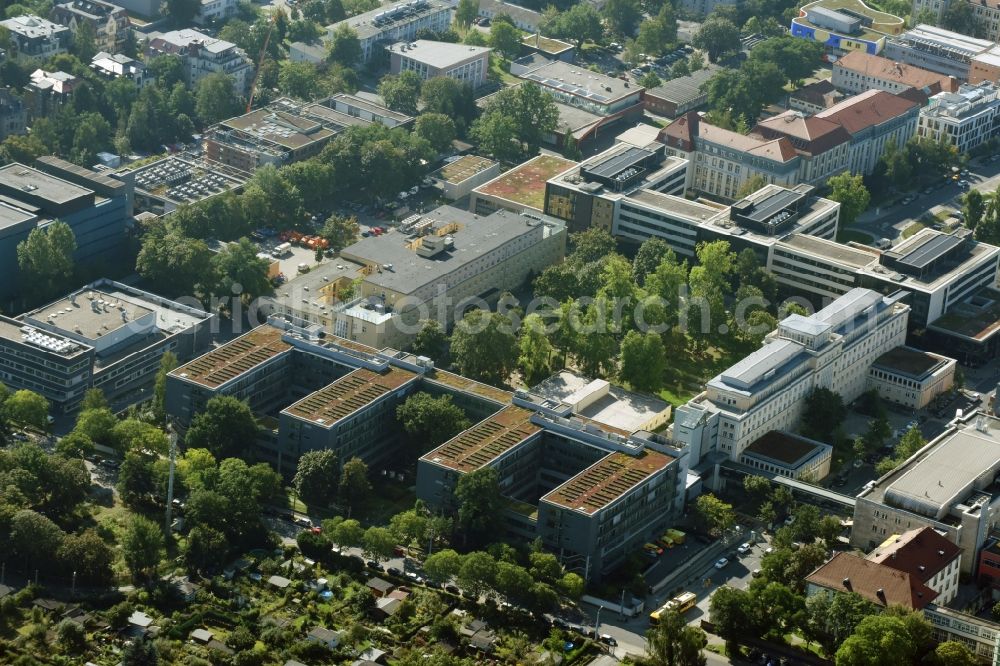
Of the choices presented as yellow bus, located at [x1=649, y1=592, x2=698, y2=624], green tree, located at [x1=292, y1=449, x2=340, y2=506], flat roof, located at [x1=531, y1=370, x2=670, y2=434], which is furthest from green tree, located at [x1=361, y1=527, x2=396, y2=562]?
flat roof, located at [x1=531, y1=370, x2=670, y2=434]

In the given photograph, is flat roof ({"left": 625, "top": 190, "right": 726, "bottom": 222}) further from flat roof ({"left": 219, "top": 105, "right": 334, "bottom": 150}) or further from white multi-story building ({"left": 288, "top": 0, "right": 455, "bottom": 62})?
white multi-story building ({"left": 288, "top": 0, "right": 455, "bottom": 62})

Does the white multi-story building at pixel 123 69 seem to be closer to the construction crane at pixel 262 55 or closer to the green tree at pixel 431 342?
the construction crane at pixel 262 55

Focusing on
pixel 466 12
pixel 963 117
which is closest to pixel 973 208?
pixel 963 117

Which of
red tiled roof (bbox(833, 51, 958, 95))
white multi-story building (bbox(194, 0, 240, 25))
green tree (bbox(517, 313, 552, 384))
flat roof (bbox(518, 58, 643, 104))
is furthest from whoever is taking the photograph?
white multi-story building (bbox(194, 0, 240, 25))

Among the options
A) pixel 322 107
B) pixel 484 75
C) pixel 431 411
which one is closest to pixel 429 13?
pixel 484 75

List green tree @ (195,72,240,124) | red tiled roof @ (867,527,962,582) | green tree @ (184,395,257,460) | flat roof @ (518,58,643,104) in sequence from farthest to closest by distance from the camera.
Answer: flat roof @ (518,58,643,104), green tree @ (195,72,240,124), green tree @ (184,395,257,460), red tiled roof @ (867,527,962,582)

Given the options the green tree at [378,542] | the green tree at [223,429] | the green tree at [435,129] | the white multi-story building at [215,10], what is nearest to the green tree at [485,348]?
the green tree at [223,429]

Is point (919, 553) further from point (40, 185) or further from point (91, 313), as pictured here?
point (40, 185)

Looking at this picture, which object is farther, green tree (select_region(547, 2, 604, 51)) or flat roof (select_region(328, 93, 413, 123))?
green tree (select_region(547, 2, 604, 51))
